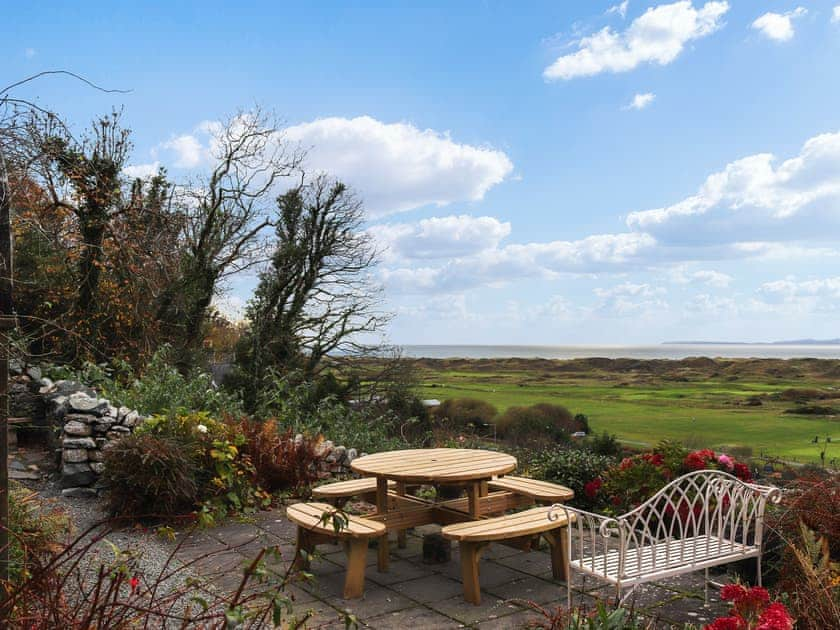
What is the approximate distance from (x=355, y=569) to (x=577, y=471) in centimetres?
339

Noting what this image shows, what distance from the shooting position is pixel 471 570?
446 centimetres

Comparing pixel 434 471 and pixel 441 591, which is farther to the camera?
pixel 434 471

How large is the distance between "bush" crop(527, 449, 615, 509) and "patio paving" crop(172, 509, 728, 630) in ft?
5.34

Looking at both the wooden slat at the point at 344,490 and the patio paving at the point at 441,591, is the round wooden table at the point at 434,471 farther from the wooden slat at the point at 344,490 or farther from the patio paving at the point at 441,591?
the patio paving at the point at 441,591

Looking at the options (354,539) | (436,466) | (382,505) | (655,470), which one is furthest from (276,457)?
(655,470)

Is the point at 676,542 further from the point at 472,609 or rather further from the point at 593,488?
the point at 593,488

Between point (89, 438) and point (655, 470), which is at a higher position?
point (89, 438)

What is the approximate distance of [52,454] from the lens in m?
9.10

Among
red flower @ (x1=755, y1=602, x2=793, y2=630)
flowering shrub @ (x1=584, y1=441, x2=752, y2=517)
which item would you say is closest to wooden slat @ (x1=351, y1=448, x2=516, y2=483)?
flowering shrub @ (x1=584, y1=441, x2=752, y2=517)

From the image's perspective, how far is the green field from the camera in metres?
12.0

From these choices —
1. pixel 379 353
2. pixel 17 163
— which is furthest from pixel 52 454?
pixel 379 353

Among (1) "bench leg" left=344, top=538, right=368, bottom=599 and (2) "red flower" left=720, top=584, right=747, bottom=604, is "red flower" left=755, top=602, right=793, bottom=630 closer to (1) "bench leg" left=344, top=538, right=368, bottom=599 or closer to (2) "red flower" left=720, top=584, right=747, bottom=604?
(2) "red flower" left=720, top=584, right=747, bottom=604

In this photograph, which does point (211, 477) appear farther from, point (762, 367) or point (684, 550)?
point (762, 367)

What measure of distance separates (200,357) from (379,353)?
5402mm
